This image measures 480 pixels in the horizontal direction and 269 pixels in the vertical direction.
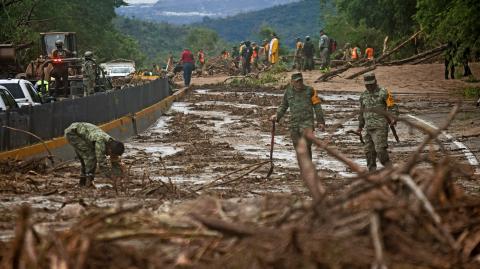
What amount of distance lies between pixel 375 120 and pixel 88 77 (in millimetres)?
14699

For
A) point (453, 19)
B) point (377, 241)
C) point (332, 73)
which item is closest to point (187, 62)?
point (332, 73)

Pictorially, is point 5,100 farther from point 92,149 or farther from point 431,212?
point 431,212

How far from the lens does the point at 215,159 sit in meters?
20.6

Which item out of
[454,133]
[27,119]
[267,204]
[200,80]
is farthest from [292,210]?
[200,80]

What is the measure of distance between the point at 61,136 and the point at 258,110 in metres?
14.8

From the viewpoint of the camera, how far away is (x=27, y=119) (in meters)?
19.0

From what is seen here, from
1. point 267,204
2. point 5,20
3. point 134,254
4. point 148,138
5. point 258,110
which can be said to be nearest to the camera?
point 134,254

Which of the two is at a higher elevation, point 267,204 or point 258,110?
point 267,204

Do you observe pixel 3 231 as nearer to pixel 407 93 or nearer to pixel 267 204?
pixel 267 204

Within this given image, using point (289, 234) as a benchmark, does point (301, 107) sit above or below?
below

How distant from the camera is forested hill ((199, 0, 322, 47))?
6282 inches

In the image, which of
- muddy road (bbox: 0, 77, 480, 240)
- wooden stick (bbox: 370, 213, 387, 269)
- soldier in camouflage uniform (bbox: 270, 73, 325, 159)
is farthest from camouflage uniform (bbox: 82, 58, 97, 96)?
wooden stick (bbox: 370, 213, 387, 269)

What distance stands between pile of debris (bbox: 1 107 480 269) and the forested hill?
5733 inches

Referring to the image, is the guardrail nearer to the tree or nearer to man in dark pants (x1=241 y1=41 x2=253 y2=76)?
the tree
